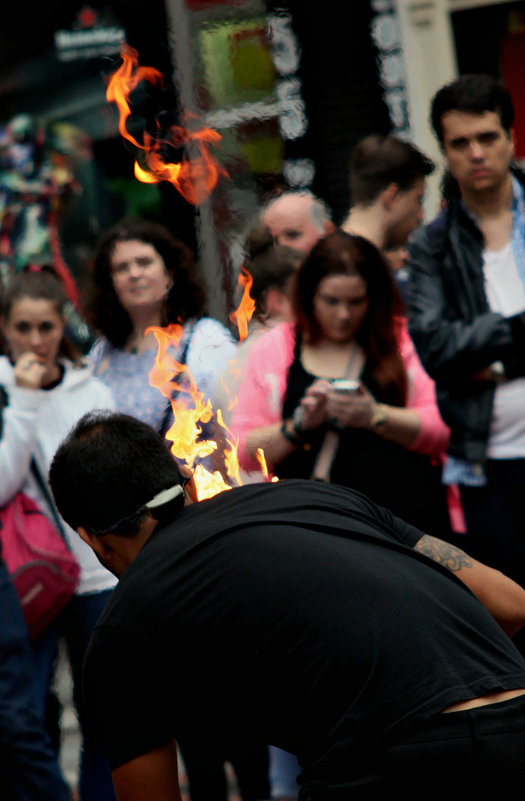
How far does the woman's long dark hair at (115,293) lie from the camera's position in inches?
156

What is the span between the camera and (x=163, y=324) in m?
3.90

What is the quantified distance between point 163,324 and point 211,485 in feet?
2.96

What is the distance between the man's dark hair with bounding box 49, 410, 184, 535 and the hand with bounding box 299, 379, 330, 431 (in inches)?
49.6

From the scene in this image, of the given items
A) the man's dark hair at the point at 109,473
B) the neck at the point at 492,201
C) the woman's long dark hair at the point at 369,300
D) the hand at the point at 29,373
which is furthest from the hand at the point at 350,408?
the man's dark hair at the point at 109,473

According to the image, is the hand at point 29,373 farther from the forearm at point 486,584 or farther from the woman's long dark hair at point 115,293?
the forearm at point 486,584

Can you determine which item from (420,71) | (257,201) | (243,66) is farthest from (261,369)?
(420,71)

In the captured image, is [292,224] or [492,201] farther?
[292,224]

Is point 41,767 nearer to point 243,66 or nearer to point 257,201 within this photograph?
point 257,201

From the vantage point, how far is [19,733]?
358 centimetres

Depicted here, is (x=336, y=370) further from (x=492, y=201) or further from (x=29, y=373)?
(x=29, y=373)

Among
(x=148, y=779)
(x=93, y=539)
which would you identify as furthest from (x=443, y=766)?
(x=93, y=539)

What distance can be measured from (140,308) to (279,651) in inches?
77.4

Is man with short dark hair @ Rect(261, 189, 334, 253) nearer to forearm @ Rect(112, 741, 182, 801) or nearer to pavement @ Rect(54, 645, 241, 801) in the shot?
pavement @ Rect(54, 645, 241, 801)

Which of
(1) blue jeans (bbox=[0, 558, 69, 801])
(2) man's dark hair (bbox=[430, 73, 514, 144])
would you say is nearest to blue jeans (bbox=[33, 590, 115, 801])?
(1) blue jeans (bbox=[0, 558, 69, 801])
